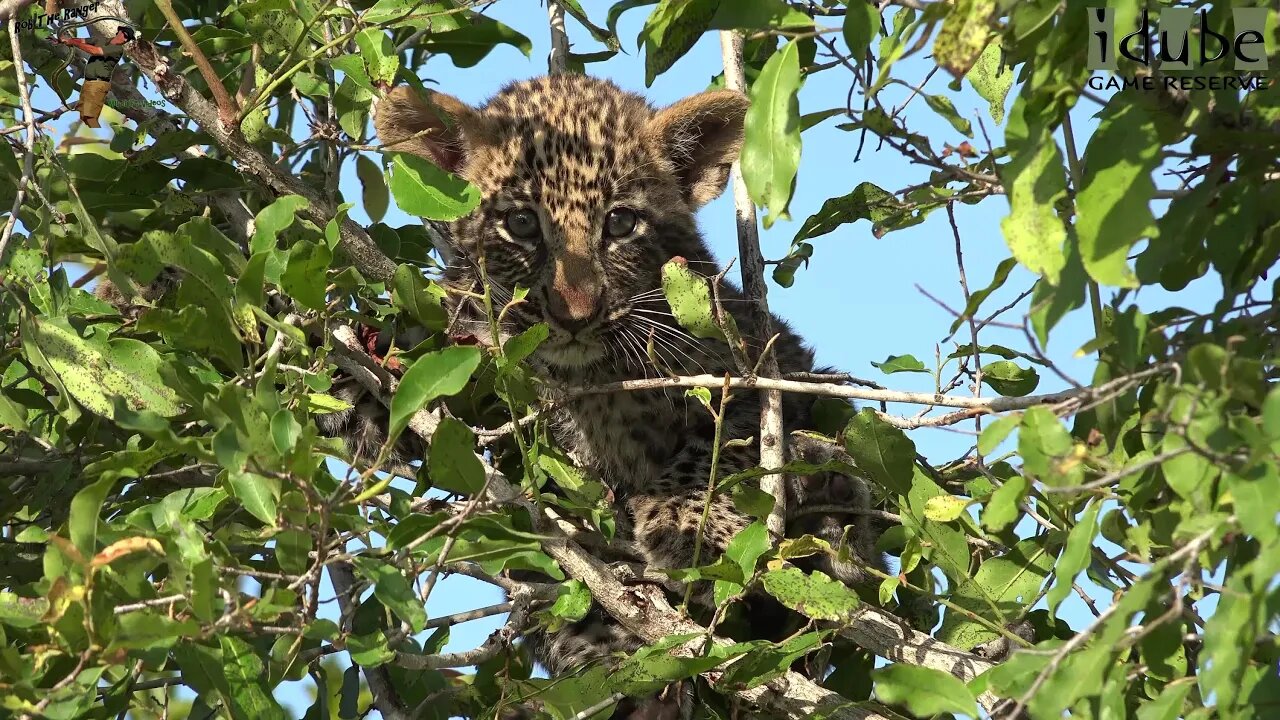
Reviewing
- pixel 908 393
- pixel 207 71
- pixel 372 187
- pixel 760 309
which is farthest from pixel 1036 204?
pixel 372 187

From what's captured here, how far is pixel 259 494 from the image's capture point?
2826 millimetres

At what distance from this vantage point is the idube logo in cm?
246

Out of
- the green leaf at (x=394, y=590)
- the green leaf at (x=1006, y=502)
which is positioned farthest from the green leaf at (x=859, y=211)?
the green leaf at (x=394, y=590)

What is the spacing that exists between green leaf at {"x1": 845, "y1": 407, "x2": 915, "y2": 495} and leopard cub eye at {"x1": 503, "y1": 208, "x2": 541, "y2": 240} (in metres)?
2.08

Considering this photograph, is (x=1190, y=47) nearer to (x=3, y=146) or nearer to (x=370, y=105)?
(x=370, y=105)

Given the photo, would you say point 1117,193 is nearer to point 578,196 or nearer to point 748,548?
point 748,548

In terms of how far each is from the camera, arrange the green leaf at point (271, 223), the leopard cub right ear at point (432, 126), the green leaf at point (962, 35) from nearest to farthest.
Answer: the green leaf at point (962, 35) < the green leaf at point (271, 223) < the leopard cub right ear at point (432, 126)

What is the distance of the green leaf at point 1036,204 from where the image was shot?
231 centimetres

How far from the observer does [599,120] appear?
18.5 ft

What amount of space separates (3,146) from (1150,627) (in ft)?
11.2

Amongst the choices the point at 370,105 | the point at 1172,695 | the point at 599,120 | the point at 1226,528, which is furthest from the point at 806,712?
the point at 599,120

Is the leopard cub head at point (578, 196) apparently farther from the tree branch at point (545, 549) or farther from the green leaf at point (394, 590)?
the green leaf at point (394, 590)

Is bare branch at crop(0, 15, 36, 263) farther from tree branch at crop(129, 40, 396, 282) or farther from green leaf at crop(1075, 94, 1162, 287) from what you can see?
green leaf at crop(1075, 94, 1162, 287)

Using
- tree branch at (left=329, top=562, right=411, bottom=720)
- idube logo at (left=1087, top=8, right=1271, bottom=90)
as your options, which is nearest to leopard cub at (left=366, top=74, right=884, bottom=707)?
tree branch at (left=329, top=562, right=411, bottom=720)
